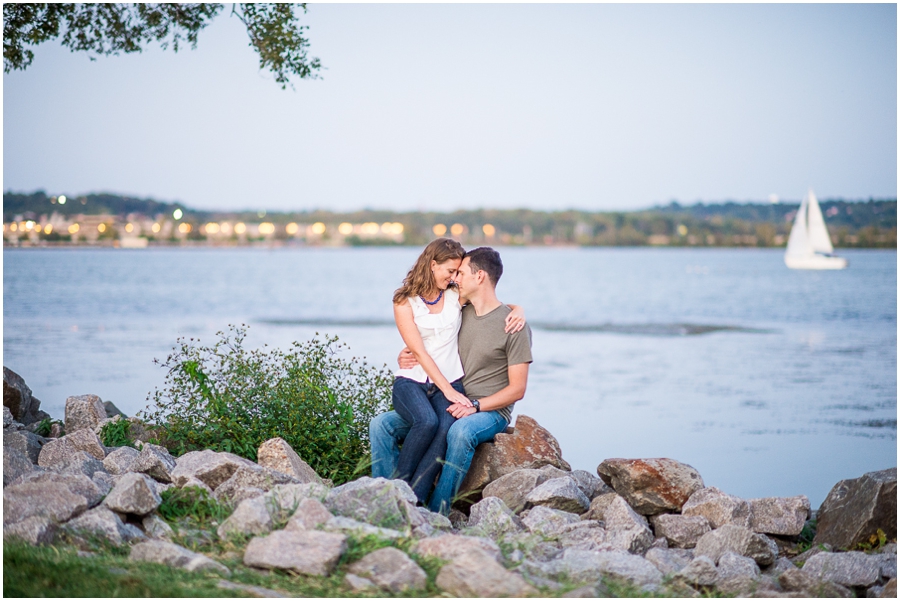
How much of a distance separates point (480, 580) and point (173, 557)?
1.33 meters

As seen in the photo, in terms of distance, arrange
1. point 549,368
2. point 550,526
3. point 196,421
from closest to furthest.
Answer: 1. point 550,526
2. point 196,421
3. point 549,368

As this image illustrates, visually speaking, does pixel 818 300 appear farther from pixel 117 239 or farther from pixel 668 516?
pixel 668 516

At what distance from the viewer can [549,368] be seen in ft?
50.1

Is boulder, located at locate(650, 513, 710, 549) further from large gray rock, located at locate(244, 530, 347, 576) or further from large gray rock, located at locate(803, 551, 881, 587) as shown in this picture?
large gray rock, located at locate(244, 530, 347, 576)

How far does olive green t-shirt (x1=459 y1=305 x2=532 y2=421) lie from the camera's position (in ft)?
18.7

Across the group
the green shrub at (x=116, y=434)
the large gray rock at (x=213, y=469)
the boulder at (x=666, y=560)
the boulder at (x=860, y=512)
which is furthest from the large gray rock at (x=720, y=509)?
the green shrub at (x=116, y=434)

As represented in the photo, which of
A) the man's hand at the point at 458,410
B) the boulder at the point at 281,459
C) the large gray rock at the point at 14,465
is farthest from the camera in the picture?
the man's hand at the point at 458,410

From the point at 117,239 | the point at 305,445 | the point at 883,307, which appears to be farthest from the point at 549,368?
the point at 117,239

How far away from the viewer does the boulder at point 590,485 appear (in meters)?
6.09

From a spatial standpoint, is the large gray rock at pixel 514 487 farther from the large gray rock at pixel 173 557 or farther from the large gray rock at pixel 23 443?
the large gray rock at pixel 23 443

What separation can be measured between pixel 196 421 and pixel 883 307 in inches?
1249

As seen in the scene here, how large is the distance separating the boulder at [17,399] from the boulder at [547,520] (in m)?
4.54

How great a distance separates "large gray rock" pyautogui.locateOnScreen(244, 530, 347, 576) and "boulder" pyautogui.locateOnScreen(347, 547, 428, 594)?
0.11 m

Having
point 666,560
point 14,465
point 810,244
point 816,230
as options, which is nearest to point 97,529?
point 14,465
